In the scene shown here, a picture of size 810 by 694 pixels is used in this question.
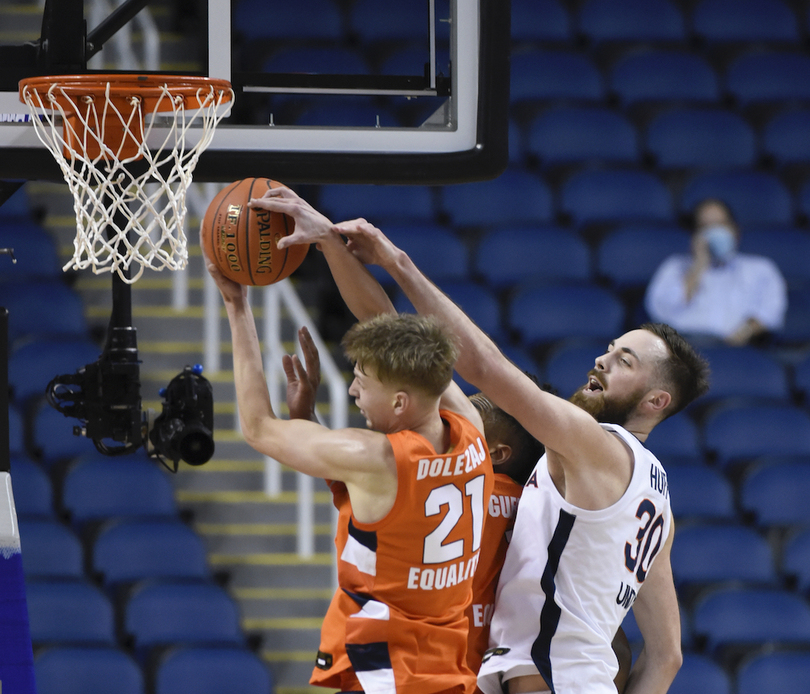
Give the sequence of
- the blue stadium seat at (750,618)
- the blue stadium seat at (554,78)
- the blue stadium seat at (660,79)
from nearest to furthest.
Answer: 1. the blue stadium seat at (750,618)
2. the blue stadium seat at (554,78)
3. the blue stadium seat at (660,79)

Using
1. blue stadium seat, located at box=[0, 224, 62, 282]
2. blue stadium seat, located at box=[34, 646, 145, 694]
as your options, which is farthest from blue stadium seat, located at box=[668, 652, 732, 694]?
blue stadium seat, located at box=[0, 224, 62, 282]

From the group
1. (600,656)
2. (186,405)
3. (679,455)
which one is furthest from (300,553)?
(600,656)

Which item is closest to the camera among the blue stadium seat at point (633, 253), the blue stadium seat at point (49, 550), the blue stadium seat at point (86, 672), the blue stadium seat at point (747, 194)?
the blue stadium seat at point (86, 672)

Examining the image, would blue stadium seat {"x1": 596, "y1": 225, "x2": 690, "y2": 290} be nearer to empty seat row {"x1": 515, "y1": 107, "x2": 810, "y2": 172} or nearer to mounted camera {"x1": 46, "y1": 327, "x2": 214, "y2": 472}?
empty seat row {"x1": 515, "y1": 107, "x2": 810, "y2": 172}

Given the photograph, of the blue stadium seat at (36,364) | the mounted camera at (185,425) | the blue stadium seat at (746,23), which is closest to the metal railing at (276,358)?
the blue stadium seat at (36,364)

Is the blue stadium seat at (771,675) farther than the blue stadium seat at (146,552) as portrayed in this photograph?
No

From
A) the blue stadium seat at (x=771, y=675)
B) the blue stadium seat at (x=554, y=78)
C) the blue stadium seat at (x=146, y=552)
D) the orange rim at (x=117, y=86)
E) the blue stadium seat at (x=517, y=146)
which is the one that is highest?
the blue stadium seat at (x=554, y=78)

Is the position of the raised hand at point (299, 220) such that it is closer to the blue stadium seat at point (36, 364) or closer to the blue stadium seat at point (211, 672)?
the blue stadium seat at point (211, 672)

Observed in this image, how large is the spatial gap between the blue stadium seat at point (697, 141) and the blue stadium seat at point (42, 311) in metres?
3.71

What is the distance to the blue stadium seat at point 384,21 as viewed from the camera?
805 centimetres

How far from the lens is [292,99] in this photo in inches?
153

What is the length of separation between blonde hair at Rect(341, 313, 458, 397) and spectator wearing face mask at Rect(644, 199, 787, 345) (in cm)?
433

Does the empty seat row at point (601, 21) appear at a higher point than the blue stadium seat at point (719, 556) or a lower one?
higher

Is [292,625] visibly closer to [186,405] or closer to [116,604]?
[116,604]
